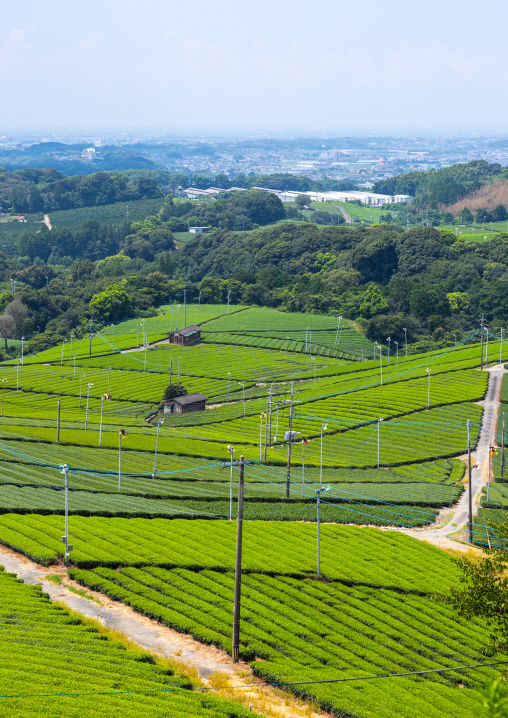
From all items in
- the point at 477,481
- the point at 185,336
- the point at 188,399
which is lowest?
the point at 188,399

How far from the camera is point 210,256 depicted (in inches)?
7726

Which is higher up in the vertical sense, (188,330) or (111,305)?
(111,305)

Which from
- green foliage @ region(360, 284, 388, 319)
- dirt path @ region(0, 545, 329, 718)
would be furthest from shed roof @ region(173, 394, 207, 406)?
dirt path @ region(0, 545, 329, 718)

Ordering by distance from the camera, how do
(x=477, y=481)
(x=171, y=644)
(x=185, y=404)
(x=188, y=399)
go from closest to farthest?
(x=171, y=644), (x=477, y=481), (x=185, y=404), (x=188, y=399)

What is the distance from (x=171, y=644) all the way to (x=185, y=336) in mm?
102320

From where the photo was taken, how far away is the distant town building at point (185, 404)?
97.8 meters

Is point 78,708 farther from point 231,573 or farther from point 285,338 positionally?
point 285,338

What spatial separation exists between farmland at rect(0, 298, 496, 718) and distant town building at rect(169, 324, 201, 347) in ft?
19.7

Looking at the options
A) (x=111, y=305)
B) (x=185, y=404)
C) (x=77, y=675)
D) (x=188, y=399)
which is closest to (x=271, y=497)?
(x=77, y=675)

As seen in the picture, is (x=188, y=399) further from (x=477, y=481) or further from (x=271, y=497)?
(x=271, y=497)

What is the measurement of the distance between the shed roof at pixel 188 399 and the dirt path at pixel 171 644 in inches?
2312

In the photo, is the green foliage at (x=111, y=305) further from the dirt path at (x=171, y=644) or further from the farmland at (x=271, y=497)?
the dirt path at (x=171, y=644)

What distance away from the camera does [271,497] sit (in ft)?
191

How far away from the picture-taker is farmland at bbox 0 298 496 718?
3297cm
